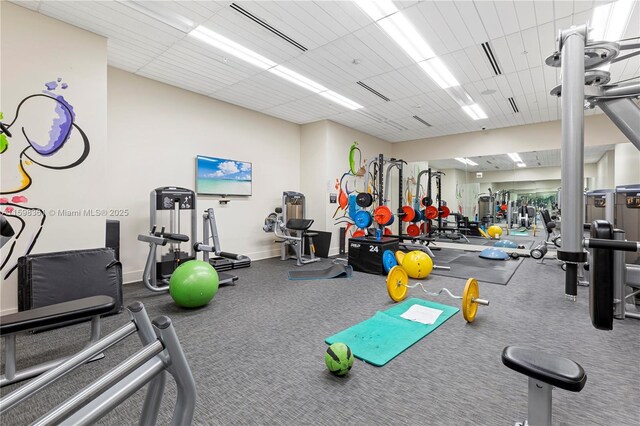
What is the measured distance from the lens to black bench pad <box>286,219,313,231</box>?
570 centimetres

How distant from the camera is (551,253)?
6488 millimetres

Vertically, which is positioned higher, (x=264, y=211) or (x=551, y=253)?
(x=264, y=211)

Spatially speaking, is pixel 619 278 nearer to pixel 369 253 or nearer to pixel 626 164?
pixel 369 253

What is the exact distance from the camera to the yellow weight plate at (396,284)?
340 centimetres

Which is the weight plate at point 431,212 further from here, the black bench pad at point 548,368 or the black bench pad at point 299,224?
the black bench pad at point 548,368

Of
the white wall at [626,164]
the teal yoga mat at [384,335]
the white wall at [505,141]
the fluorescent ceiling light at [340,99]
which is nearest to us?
the teal yoga mat at [384,335]

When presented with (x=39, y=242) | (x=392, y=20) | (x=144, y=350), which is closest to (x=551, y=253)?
(x=392, y=20)

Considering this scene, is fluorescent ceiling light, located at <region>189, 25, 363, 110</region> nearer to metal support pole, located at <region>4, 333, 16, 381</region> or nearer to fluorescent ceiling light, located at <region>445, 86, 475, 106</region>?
fluorescent ceiling light, located at <region>445, 86, 475, 106</region>

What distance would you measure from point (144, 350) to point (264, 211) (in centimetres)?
551

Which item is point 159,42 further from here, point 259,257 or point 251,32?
point 259,257

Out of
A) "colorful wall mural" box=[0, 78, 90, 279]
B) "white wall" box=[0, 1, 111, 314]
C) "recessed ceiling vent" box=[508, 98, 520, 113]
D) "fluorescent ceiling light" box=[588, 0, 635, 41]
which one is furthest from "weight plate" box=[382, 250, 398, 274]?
"colorful wall mural" box=[0, 78, 90, 279]

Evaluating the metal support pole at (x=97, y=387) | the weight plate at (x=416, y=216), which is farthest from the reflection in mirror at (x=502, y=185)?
the metal support pole at (x=97, y=387)

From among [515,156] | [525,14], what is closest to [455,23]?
[525,14]

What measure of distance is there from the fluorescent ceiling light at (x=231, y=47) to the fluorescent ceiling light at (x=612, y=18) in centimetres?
355
